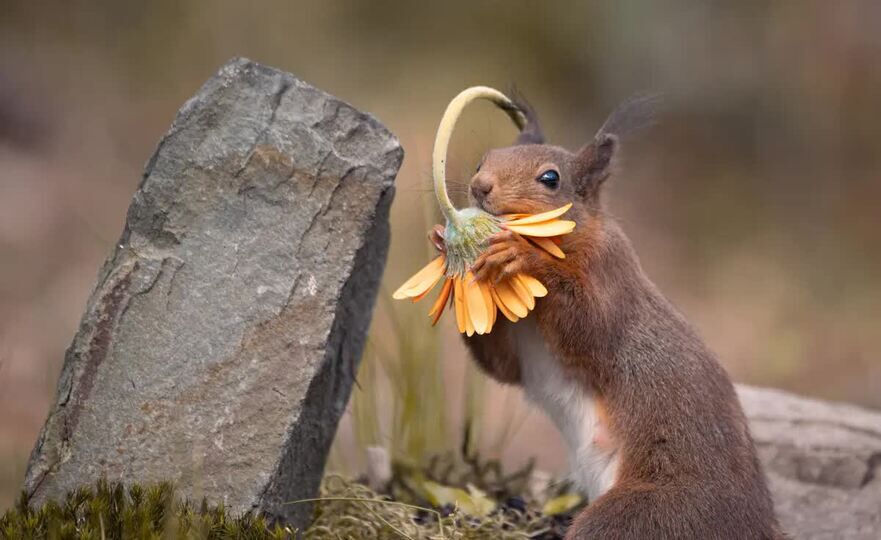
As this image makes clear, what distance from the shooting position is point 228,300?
4027 mm

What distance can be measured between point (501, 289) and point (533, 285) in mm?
110

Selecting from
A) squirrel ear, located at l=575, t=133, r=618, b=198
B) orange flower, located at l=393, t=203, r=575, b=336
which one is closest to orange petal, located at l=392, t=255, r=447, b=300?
orange flower, located at l=393, t=203, r=575, b=336

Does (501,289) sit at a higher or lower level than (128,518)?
higher

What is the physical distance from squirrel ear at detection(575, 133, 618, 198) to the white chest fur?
1.74 feet

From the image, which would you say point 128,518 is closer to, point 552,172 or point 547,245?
point 547,245

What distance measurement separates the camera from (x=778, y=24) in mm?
10055

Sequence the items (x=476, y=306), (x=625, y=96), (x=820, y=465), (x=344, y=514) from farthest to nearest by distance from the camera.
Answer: (x=625, y=96) < (x=820, y=465) < (x=344, y=514) < (x=476, y=306)

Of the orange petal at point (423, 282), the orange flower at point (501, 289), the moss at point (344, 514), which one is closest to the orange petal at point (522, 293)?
the orange flower at point (501, 289)

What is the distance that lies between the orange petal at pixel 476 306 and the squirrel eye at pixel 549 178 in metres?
0.47

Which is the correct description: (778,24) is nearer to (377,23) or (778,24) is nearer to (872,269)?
(872,269)

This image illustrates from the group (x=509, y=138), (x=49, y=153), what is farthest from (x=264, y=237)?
(x=49, y=153)

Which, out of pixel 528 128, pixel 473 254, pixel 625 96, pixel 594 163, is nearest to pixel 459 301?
pixel 473 254

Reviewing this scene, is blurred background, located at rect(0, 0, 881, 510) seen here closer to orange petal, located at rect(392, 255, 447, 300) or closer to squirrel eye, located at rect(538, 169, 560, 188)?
squirrel eye, located at rect(538, 169, 560, 188)

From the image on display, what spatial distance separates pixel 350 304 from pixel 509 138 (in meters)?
3.87
